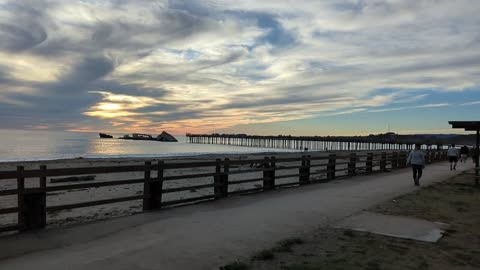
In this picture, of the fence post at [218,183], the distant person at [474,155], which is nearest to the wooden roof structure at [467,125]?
the distant person at [474,155]

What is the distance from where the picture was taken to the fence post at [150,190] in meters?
9.36

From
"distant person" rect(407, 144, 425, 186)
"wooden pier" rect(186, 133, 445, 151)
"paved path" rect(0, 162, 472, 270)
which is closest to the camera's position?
"paved path" rect(0, 162, 472, 270)

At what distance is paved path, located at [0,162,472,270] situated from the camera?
554cm

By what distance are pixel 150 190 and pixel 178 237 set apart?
2.81m

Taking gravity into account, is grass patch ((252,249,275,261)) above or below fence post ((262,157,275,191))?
below

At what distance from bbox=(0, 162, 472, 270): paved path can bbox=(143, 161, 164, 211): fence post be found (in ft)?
1.51

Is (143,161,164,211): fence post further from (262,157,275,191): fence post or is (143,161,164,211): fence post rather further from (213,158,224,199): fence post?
(262,157,275,191): fence post

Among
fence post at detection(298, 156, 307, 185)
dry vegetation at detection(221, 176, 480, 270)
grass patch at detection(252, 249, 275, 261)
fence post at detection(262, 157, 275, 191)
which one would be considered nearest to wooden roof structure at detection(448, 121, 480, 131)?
fence post at detection(298, 156, 307, 185)

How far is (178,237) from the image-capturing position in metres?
6.88

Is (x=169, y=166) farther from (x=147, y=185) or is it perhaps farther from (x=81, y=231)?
(x=81, y=231)

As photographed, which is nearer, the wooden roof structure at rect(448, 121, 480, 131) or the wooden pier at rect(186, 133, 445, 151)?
the wooden roof structure at rect(448, 121, 480, 131)

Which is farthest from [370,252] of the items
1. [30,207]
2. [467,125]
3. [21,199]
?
[467,125]

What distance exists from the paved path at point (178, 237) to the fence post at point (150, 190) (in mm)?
459

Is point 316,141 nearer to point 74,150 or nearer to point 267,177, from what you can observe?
point 74,150
